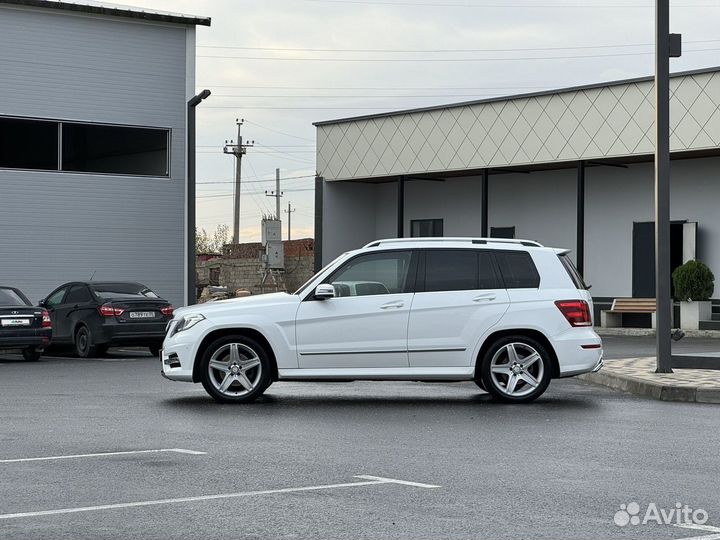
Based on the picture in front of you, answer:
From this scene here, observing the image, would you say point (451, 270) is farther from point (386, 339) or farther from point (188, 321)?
point (188, 321)

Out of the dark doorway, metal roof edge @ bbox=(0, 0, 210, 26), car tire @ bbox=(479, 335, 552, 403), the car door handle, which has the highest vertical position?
metal roof edge @ bbox=(0, 0, 210, 26)

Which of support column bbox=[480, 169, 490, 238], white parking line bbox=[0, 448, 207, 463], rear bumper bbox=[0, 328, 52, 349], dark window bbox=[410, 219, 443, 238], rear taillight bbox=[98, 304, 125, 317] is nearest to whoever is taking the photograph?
white parking line bbox=[0, 448, 207, 463]

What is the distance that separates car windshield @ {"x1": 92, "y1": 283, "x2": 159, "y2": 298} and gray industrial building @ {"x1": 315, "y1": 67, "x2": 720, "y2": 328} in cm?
1312

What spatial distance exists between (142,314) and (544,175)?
1667 centimetres

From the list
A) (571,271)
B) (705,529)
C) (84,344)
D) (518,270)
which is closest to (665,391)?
(571,271)

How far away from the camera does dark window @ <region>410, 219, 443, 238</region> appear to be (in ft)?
127

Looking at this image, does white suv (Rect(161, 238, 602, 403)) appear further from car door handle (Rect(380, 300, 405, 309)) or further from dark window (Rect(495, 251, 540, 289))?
dark window (Rect(495, 251, 540, 289))

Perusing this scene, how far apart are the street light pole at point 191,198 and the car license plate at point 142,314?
19.5ft

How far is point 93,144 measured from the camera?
96.7 ft

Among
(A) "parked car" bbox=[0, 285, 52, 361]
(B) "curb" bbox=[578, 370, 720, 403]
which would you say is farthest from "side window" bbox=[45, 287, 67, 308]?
(B) "curb" bbox=[578, 370, 720, 403]

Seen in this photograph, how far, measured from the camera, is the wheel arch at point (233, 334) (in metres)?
13.7

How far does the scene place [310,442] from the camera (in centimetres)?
1017

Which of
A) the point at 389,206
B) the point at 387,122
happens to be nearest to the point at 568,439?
the point at 387,122

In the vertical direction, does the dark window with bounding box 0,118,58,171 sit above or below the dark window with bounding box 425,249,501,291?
above
